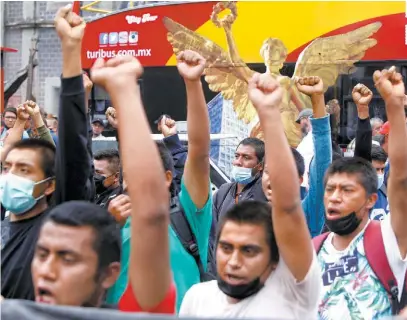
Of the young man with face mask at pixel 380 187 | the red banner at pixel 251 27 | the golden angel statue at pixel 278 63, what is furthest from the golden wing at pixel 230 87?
the young man with face mask at pixel 380 187

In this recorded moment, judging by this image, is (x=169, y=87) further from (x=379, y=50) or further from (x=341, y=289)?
(x=341, y=289)

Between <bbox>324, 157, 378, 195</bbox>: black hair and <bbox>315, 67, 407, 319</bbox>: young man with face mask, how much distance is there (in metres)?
0.16

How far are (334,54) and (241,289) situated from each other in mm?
7289

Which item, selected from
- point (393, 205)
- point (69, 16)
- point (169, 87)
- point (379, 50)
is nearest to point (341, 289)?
point (393, 205)

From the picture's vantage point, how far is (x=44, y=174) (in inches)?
126

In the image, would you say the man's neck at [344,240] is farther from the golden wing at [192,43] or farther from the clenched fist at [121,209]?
the golden wing at [192,43]

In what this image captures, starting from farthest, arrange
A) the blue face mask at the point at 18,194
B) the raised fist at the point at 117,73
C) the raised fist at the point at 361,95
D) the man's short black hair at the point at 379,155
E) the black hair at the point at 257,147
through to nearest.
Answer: the man's short black hair at the point at 379,155 → the black hair at the point at 257,147 → the raised fist at the point at 361,95 → the blue face mask at the point at 18,194 → the raised fist at the point at 117,73

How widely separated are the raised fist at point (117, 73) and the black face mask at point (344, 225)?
141 centimetres

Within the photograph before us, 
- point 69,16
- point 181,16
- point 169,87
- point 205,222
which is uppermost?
point 181,16

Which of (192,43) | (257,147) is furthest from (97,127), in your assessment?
(257,147)

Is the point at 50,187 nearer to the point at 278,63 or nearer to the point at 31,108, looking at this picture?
the point at 31,108

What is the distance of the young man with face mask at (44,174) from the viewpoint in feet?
9.38

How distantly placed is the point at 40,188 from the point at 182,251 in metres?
0.64

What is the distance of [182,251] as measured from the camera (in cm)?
331
